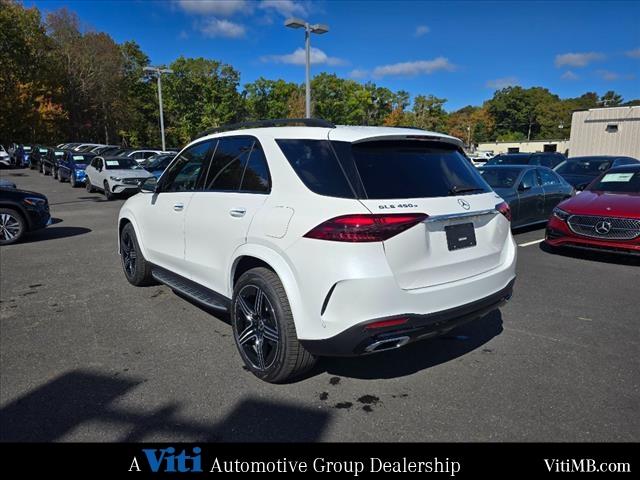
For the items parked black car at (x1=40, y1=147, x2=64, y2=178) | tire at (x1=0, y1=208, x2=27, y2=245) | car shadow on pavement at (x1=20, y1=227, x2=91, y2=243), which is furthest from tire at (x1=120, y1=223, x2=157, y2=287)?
parked black car at (x1=40, y1=147, x2=64, y2=178)

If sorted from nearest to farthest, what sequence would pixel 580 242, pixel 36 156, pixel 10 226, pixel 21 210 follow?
1. pixel 580 242
2. pixel 10 226
3. pixel 21 210
4. pixel 36 156

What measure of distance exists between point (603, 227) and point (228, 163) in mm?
5832

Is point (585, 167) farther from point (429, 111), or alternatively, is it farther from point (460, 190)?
point (429, 111)

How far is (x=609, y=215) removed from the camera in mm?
6703

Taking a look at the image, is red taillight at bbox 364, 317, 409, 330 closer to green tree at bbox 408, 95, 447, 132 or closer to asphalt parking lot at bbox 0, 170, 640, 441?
asphalt parking lot at bbox 0, 170, 640, 441

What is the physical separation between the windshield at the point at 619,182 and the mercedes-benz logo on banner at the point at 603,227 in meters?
1.11

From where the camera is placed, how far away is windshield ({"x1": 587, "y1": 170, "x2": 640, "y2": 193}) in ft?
24.3

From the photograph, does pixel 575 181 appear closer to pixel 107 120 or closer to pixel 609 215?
pixel 609 215

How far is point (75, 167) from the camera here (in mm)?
19891

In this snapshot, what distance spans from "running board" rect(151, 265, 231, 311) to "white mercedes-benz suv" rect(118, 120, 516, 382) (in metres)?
0.02

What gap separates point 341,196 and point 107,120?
58889mm

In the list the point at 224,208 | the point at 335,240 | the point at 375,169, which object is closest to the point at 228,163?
the point at 224,208

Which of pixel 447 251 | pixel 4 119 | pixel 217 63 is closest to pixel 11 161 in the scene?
pixel 4 119
